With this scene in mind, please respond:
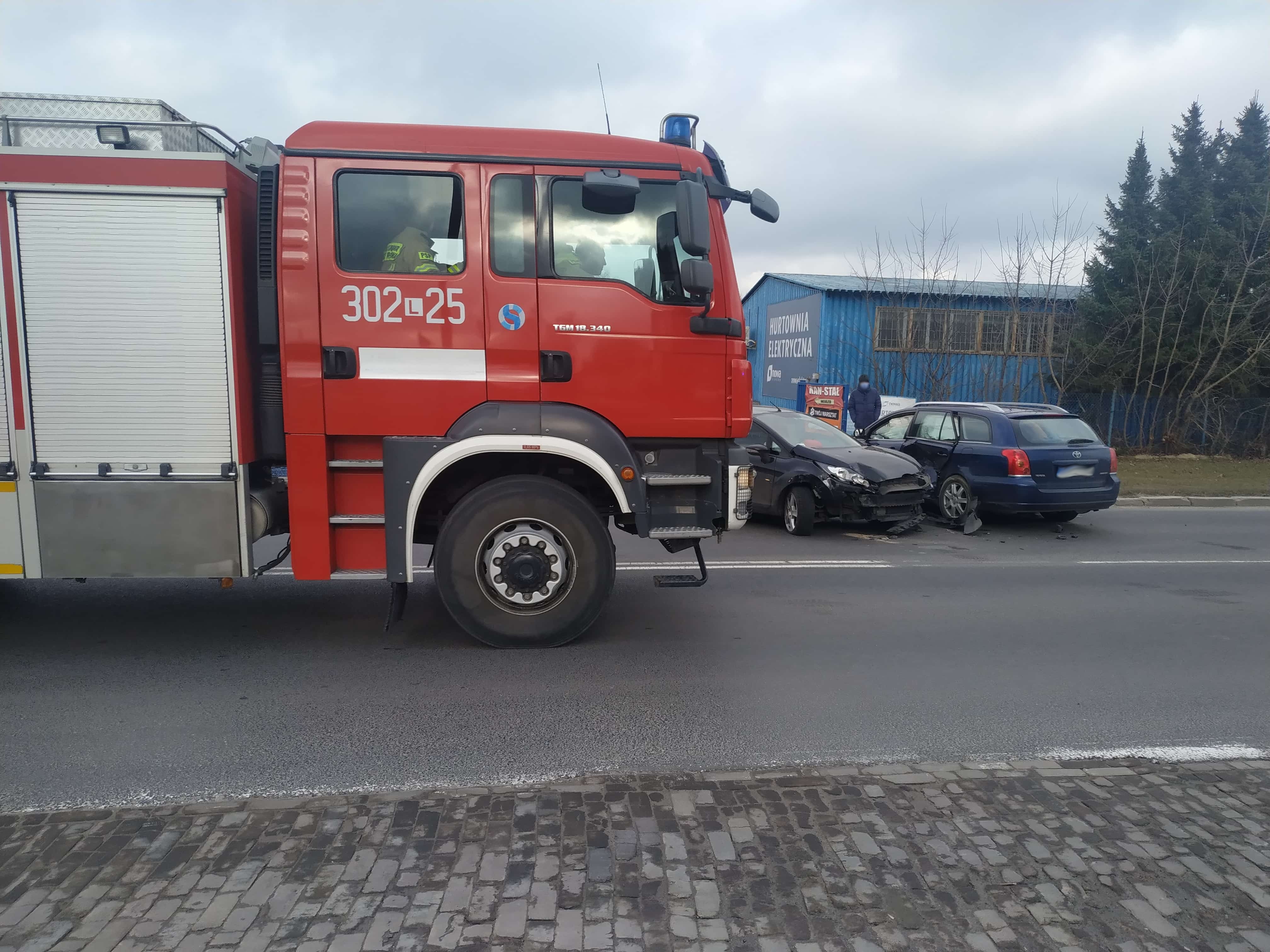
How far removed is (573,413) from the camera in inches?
201

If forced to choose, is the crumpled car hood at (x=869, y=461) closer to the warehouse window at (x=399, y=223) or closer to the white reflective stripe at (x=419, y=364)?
the white reflective stripe at (x=419, y=364)

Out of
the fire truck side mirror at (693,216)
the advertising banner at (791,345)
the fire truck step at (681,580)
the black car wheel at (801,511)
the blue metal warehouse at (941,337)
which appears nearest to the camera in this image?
the fire truck side mirror at (693,216)

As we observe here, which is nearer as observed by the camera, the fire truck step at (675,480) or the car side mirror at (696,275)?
the car side mirror at (696,275)

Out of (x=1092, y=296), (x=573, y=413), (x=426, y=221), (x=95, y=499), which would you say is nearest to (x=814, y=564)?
(x=573, y=413)

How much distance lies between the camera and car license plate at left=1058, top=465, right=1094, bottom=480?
10.1m

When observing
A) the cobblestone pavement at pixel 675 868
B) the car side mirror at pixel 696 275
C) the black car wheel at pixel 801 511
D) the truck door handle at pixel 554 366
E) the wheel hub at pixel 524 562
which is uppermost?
the car side mirror at pixel 696 275

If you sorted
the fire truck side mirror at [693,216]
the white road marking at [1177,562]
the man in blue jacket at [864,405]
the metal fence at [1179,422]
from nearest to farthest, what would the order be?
the fire truck side mirror at [693,216], the white road marking at [1177,562], the man in blue jacket at [864,405], the metal fence at [1179,422]

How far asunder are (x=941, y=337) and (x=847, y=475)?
13773 mm

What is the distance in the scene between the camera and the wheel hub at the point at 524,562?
17.0ft

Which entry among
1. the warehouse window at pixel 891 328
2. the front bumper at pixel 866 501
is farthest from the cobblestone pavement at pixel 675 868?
the warehouse window at pixel 891 328

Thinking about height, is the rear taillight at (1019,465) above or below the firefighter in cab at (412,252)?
below

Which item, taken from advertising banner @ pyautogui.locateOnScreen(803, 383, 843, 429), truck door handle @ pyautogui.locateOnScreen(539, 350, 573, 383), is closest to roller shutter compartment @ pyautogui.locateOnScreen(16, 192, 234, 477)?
truck door handle @ pyautogui.locateOnScreen(539, 350, 573, 383)

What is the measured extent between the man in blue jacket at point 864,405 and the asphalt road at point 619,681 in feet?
26.8

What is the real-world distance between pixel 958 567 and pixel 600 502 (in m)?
4.43
